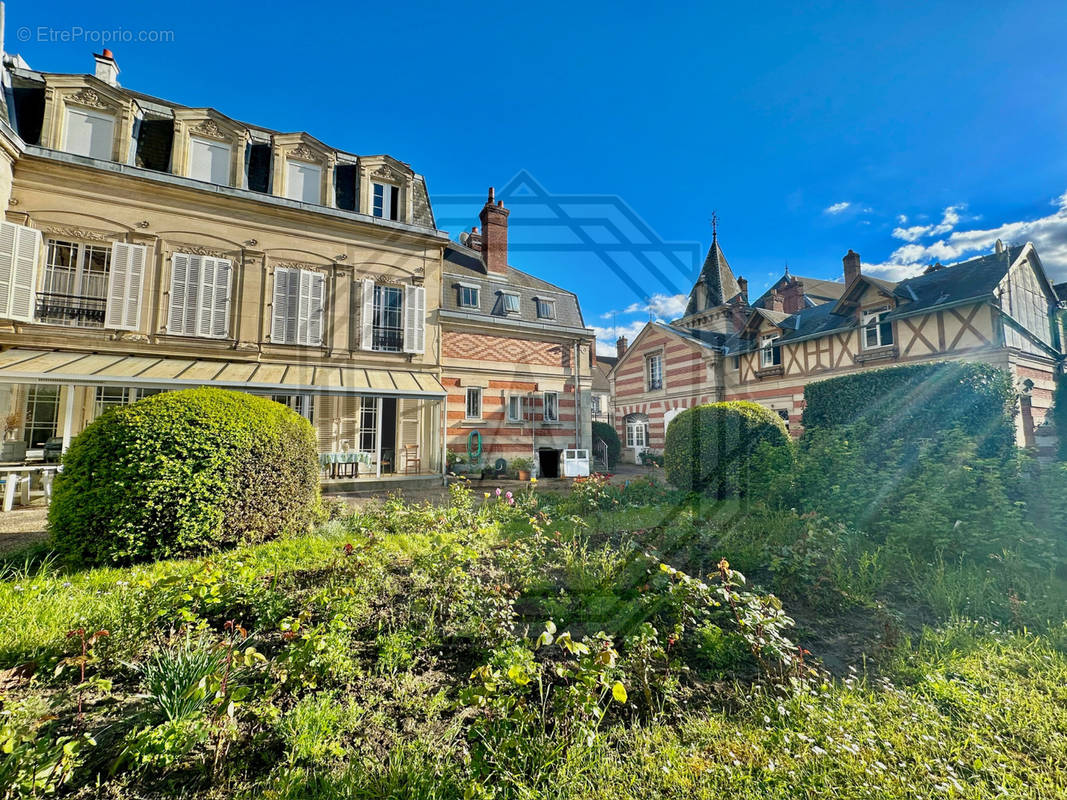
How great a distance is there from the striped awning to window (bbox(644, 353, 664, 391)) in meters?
12.8

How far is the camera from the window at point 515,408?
14.2 meters

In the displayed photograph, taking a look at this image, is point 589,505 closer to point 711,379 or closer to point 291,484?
point 291,484

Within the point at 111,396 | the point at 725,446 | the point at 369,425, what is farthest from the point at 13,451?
the point at 725,446

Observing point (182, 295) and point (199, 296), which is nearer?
point (182, 295)

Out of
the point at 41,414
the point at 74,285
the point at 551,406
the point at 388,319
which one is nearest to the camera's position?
the point at 41,414

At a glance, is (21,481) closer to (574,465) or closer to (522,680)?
(522,680)

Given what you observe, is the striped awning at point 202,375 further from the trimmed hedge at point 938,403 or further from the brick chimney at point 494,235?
the trimmed hedge at point 938,403

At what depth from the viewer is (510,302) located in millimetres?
14445

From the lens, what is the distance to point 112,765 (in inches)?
75.6

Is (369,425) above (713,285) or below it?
below

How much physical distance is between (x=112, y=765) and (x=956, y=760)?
4029 mm

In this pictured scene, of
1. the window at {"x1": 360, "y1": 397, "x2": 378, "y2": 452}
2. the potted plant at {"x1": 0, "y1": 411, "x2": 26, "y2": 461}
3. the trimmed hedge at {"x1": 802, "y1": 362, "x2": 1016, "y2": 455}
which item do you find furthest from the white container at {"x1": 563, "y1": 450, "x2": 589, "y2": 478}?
the potted plant at {"x1": 0, "y1": 411, "x2": 26, "y2": 461}

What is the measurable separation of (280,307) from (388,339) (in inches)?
109

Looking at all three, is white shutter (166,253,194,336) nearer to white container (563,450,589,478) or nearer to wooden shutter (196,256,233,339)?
wooden shutter (196,256,233,339)
